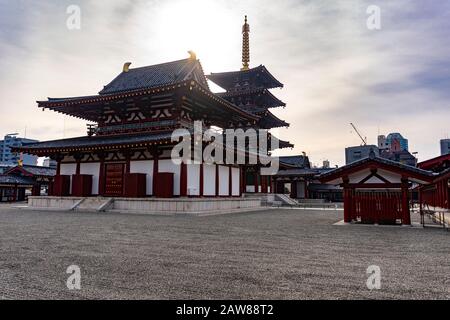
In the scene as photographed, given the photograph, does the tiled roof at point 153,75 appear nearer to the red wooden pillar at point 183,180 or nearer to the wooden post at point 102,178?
the wooden post at point 102,178

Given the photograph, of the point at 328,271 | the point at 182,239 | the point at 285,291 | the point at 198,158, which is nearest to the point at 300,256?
the point at 328,271

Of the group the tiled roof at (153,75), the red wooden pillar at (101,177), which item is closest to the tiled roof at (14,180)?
the tiled roof at (153,75)

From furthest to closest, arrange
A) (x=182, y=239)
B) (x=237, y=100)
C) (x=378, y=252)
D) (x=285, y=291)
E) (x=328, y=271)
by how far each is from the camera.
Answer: (x=237, y=100) → (x=182, y=239) → (x=378, y=252) → (x=328, y=271) → (x=285, y=291)

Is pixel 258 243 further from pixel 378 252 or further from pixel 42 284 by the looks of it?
pixel 42 284

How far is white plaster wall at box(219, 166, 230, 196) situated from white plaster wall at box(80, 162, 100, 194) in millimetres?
8990

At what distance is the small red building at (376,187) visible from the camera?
43.3 ft

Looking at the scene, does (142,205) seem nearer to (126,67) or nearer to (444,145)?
(126,67)

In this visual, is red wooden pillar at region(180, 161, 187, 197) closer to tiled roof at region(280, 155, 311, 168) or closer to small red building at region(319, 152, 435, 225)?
small red building at region(319, 152, 435, 225)

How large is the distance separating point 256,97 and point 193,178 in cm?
2097

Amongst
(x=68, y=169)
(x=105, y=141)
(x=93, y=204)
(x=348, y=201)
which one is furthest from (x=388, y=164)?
(x=68, y=169)

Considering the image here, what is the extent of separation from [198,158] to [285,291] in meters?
16.3

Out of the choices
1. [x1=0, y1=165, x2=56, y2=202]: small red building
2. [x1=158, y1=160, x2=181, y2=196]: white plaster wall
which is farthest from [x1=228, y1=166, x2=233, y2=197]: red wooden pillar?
[x1=0, y1=165, x2=56, y2=202]: small red building
